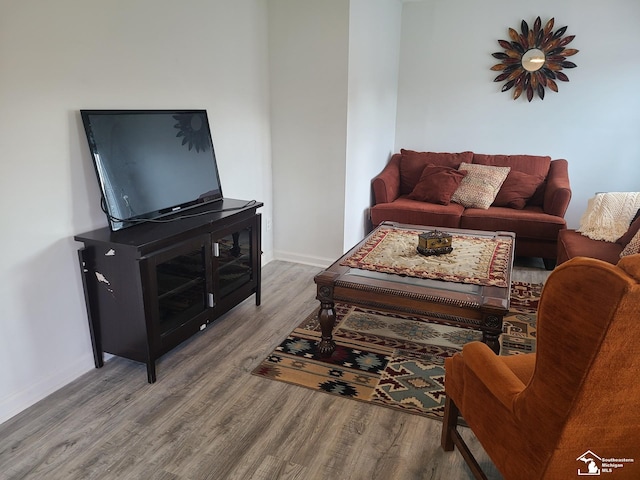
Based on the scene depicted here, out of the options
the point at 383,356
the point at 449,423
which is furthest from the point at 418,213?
the point at 449,423

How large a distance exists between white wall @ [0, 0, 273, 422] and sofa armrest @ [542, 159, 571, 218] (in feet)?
10.7

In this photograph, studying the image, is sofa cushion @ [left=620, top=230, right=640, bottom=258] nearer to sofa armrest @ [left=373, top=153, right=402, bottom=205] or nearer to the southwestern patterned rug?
the southwestern patterned rug

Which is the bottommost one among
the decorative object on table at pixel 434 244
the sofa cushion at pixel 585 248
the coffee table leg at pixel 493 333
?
the coffee table leg at pixel 493 333

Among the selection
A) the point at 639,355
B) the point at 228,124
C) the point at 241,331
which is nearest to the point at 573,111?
the point at 228,124

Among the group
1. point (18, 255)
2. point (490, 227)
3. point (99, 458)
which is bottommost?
point (99, 458)

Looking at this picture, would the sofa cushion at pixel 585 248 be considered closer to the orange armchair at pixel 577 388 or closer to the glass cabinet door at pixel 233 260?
the orange armchair at pixel 577 388

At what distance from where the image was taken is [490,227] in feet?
13.4

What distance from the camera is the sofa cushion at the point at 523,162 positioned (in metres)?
4.55

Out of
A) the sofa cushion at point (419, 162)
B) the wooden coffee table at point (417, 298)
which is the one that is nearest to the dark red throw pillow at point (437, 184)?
the sofa cushion at point (419, 162)

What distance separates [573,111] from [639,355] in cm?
430

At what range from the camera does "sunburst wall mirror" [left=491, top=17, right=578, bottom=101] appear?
4.48 metres

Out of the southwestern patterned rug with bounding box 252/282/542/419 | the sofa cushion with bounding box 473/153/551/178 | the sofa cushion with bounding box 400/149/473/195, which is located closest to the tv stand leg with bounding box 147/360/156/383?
the southwestern patterned rug with bounding box 252/282/542/419

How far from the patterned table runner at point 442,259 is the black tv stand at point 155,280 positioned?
0.78 metres

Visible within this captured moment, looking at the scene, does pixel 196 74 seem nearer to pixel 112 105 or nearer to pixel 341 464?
pixel 112 105
